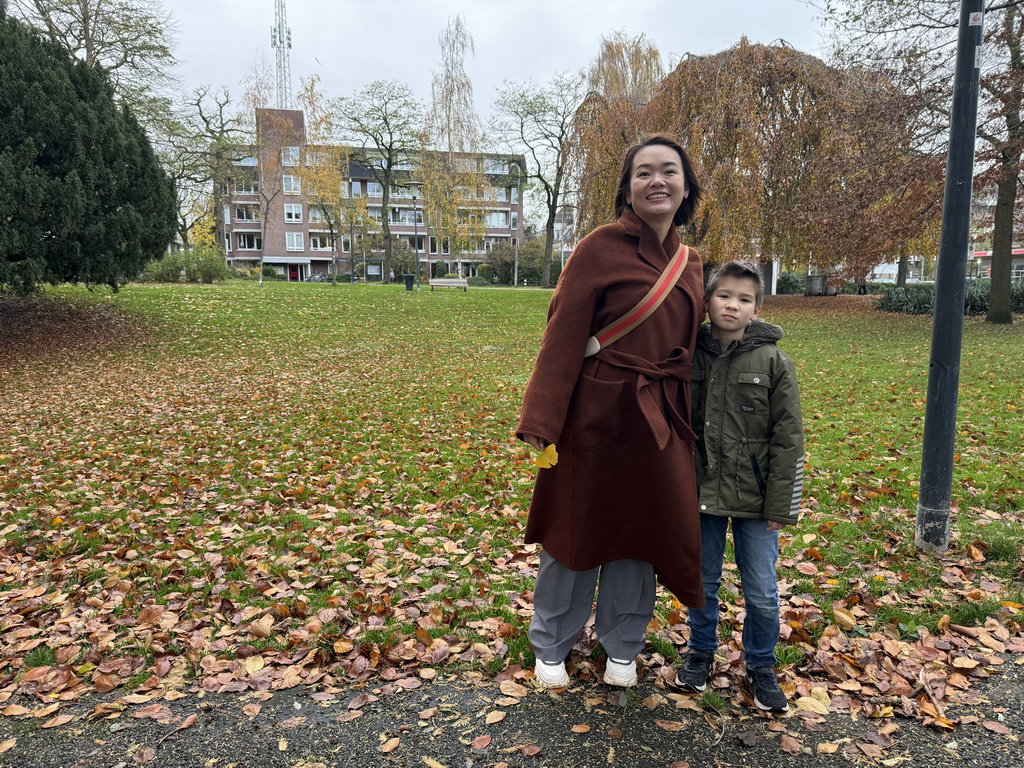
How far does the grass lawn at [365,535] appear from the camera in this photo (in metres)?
3.12

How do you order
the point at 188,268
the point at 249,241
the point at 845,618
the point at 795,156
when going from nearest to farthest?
1. the point at 845,618
2. the point at 795,156
3. the point at 188,268
4. the point at 249,241

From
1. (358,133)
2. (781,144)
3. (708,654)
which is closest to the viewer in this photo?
(708,654)

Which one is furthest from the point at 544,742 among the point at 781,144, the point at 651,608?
the point at 781,144

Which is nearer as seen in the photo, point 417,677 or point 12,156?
point 417,677

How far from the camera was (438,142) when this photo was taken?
2969cm

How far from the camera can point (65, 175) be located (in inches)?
508

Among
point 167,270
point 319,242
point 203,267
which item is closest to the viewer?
point 167,270

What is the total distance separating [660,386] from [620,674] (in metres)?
1.25

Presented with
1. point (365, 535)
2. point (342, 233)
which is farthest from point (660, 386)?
point (342, 233)

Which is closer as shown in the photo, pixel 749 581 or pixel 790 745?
pixel 790 745

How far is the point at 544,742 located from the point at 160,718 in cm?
155

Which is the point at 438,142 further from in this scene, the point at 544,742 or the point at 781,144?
the point at 544,742

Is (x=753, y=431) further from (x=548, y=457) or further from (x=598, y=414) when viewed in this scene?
(x=548, y=457)

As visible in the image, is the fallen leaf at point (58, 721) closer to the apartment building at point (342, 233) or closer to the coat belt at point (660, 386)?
the coat belt at point (660, 386)
